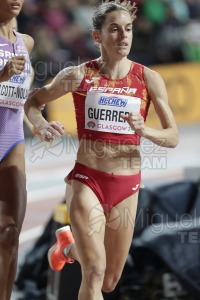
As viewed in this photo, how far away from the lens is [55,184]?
11898mm

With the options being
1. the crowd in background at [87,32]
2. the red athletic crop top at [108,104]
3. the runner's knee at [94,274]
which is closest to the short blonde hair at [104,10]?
the red athletic crop top at [108,104]

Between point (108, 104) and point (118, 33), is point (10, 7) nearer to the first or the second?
point (118, 33)

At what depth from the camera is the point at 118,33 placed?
5.05 metres

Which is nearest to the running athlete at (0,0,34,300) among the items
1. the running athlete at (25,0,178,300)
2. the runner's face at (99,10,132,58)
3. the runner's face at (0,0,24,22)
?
the runner's face at (0,0,24,22)

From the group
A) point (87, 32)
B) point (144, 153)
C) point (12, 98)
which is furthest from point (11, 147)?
point (87, 32)

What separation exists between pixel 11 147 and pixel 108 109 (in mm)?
702

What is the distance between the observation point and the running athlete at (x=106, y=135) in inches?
198

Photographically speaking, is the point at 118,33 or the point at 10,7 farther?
the point at 10,7

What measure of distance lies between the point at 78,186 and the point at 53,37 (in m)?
9.61

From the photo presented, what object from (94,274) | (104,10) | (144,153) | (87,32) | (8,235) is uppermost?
(87,32)

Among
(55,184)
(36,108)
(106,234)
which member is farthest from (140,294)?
(55,184)

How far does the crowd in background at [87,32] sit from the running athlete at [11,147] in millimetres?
7300

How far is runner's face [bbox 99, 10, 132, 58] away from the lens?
505 cm

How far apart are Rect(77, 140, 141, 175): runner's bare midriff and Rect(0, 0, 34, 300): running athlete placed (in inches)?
17.0
